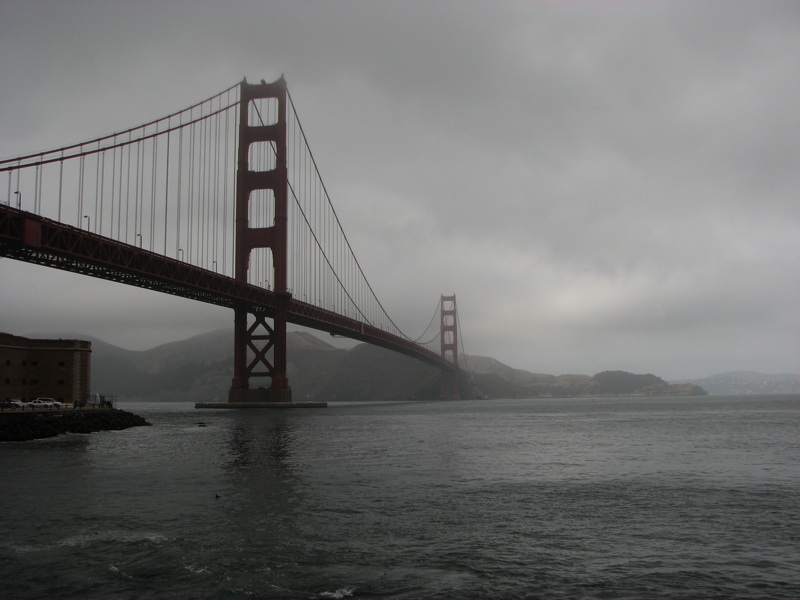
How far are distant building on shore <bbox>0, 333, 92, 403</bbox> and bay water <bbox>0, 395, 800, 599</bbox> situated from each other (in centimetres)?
2345

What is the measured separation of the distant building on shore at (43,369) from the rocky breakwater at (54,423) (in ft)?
12.5

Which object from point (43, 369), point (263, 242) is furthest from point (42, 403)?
point (263, 242)

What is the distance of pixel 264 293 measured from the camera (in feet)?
254

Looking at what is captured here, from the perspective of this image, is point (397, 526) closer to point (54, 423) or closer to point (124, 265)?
point (54, 423)

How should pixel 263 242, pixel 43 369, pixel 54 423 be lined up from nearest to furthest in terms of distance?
pixel 54 423
pixel 43 369
pixel 263 242

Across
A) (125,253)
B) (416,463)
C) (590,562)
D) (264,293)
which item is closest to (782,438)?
(416,463)

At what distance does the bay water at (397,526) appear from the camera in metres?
11.0

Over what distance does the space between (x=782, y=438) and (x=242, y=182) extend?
6161cm

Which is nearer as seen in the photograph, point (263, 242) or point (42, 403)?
point (42, 403)

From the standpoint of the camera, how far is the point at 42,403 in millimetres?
48562

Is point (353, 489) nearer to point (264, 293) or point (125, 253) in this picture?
point (125, 253)

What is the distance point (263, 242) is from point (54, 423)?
138 ft

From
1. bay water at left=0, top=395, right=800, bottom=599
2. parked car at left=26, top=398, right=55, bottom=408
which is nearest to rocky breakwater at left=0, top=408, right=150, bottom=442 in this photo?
parked car at left=26, top=398, right=55, bottom=408

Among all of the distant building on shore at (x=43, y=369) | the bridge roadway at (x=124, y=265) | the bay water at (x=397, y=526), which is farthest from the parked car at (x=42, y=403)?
the bay water at (x=397, y=526)
